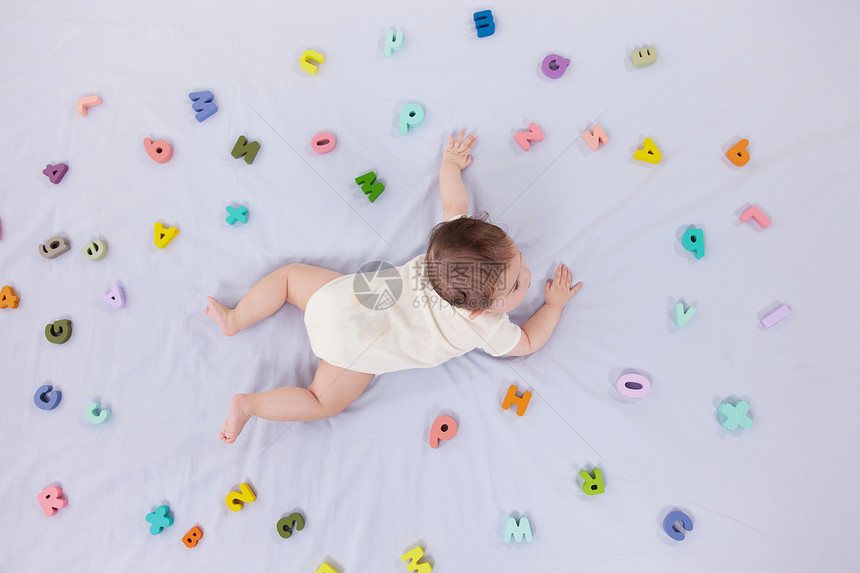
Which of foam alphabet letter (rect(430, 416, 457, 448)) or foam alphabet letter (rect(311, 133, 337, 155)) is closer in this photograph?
foam alphabet letter (rect(430, 416, 457, 448))

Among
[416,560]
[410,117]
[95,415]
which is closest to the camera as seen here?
[416,560]

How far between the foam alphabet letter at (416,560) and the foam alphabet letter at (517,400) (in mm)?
309

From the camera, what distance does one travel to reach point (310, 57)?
128 centimetres

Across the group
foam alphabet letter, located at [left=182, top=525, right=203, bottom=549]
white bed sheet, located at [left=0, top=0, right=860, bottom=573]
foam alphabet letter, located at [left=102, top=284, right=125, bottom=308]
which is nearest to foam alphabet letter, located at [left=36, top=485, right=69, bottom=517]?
white bed sheet, located at [left=0, top=0, right=860, bottom=573]

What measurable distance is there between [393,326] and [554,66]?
26.7 inches

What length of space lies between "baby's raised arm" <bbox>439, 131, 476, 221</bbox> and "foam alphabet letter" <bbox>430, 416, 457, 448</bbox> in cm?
41

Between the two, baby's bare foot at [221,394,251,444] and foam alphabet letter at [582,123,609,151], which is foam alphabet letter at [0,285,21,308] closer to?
baby's bare foot at [221,394,251,444]

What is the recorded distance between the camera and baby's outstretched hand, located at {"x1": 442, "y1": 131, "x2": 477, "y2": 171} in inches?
46.6

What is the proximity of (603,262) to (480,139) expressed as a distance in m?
0.37

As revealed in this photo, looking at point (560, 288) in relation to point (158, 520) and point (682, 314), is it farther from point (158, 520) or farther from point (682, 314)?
point (158, 520)

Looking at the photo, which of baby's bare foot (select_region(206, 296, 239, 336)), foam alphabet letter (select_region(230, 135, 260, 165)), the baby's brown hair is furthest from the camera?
foam alphabet letter (select_region(230, 135, 260, 165))

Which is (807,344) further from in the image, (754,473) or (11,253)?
(11,253)

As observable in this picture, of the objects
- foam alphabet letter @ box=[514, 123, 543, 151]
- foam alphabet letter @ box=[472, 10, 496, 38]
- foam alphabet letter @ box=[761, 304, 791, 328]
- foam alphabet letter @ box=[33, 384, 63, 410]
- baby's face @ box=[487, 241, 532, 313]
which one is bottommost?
foam alphabet letter @ box=[761, 304, 791, 328]

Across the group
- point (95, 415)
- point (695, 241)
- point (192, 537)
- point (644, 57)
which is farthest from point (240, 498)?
point (644, 57)
